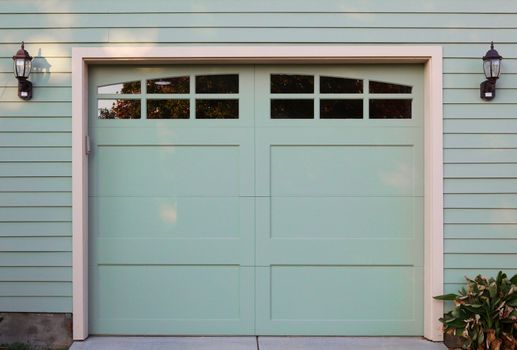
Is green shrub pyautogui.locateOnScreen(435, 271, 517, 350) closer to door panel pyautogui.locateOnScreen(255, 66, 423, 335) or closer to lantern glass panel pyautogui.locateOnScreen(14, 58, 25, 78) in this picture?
door panel pyautogui.locateOnScreen(255, 66, 423, 335)

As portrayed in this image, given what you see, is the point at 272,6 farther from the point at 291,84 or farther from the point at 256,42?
the point at 291,84

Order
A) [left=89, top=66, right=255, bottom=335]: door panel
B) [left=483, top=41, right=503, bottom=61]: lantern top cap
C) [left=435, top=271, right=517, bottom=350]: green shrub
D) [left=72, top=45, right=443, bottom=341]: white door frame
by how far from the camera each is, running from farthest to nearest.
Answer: [left=89, top=66, right=255, bottom=335]: door panel, [left=72, top=45, right=443, bottom=341]: white door frame, [left=483, top=41, right=503, bottom=61]: lantern top cap, [left=435, top=271, right=517, bottom=350]: green shrub

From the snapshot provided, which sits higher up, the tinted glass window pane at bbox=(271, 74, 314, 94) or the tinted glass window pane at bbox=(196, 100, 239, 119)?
the tinted glass window pane at bbox=(271, 74, 314, 94)

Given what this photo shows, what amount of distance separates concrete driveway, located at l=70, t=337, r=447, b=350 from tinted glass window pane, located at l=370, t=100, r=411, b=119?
1818 mm

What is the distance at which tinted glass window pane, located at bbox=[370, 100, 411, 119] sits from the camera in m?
4.90

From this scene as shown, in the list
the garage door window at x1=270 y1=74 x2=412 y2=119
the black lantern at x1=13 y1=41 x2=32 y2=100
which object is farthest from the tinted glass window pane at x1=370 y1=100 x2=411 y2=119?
the black lantern at x1=13 y1=41 x2=32 y2=100

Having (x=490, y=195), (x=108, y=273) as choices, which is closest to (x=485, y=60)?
(x=490, y=195)

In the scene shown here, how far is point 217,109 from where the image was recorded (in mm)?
4906

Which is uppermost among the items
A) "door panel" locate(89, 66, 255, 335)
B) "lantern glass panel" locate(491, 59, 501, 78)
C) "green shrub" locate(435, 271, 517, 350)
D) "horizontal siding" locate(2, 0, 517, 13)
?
"horizontal siding" locate(2, 0, 517, 13)

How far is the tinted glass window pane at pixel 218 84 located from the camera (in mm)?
4902

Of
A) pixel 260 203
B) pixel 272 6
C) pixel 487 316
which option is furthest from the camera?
pixel 260 203

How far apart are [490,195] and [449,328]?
43.2 inches

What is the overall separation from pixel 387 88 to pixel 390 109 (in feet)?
0.58

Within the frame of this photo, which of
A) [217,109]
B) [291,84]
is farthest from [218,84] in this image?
[291,84]
